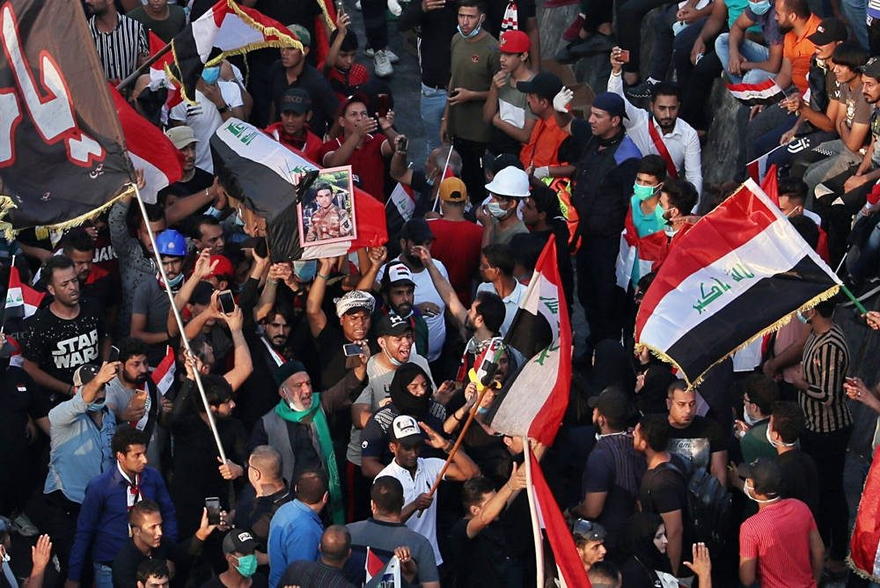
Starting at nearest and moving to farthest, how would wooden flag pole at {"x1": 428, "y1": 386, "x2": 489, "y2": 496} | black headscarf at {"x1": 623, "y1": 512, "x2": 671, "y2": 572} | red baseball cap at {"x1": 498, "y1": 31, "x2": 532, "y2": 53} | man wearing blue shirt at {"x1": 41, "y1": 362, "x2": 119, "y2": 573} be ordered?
1. black headscarf at {"x1": 623, "y1": 512, "x2": 671, "y2": 572}
2. wooden flag pole at {"x1": 428, "y1": 386, "x2": 489, "y2": 496}
3. man wearing blue shirt at {"x1": 41, "y1": 362, "x2": 119, "y2": 573}
4. red baseball cap at {"x1": 498, "y1": 31, "x2": 532, "y2": 53}

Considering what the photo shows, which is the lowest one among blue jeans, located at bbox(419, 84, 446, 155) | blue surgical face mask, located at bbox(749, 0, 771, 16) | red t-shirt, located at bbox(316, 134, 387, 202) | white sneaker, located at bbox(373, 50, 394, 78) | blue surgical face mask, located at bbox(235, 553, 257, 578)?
white sneaker, located at bbox(373, 50, 394, 78)

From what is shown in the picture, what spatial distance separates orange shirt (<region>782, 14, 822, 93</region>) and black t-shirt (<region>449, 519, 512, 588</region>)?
5068 mm

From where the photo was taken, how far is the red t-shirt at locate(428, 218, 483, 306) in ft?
42.6

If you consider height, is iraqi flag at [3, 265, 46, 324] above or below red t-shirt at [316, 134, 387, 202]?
above

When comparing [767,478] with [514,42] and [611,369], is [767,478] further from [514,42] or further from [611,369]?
[514,42]

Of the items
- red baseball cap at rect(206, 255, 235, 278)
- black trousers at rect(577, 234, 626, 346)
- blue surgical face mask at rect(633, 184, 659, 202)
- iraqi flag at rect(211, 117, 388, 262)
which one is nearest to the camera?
iraqi flag at rect(211, 117, 388, 262)

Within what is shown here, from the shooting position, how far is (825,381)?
10977 mm

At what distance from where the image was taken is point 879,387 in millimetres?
10680

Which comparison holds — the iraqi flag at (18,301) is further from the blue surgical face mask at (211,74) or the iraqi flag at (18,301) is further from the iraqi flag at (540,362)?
the iraqi flag at (540,362)

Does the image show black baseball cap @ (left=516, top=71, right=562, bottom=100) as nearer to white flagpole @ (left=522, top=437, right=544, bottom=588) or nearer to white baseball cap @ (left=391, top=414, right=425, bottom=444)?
white baseball cap @ (left=391, top=414, right=425, bottom=444)

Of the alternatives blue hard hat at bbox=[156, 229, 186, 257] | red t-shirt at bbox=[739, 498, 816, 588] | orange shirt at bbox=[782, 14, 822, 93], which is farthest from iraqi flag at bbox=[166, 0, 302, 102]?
red t-shirt at bbox=[739, 498, 816, 588]

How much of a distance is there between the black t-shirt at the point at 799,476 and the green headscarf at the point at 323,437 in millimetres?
2554

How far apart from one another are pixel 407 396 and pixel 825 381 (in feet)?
7.83

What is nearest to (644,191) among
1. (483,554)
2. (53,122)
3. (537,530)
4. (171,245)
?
(171,245)
